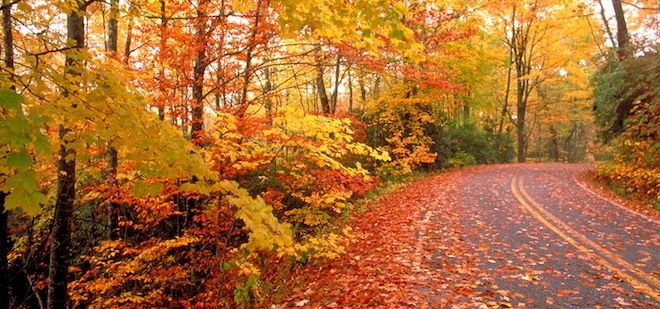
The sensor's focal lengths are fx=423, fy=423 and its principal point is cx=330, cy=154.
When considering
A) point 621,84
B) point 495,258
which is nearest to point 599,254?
point 495,258

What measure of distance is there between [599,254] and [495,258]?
1.82 metres

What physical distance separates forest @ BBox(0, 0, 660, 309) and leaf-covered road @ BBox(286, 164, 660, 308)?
850 mm

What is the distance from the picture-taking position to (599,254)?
24.1ft

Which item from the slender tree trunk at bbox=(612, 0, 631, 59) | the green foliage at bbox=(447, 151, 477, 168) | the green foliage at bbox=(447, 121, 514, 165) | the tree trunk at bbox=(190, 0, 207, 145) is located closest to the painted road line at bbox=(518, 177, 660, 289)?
the tree trunk at bbox=(190, 0, 207, 145)

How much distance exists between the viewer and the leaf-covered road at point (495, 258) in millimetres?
5715

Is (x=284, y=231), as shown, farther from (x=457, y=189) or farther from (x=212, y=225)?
(x=457, y=189)

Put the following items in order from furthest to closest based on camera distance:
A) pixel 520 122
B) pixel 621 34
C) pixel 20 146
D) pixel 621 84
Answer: pixel 520 122
pixel 621 34
pixel 621 84
pixel 20 146

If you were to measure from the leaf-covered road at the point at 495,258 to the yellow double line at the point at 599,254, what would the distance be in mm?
16

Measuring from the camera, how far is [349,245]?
8984mm

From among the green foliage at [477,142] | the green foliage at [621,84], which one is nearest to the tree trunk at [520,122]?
the green foliage at [477,142]

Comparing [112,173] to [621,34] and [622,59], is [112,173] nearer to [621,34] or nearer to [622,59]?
[622,59]

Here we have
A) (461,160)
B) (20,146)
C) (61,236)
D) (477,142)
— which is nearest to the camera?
(20,146)

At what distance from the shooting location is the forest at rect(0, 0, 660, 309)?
3.35 meters

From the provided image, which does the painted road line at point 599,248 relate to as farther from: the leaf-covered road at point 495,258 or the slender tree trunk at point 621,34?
the slender tree trunk at point 621,34
